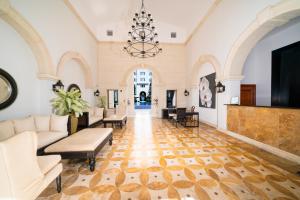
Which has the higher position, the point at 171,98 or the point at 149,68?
the point at 149,68

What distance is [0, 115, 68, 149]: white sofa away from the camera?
2.95m

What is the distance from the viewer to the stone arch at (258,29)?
318cm

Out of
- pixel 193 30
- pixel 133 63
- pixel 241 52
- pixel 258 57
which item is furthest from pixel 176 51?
pixel 241 52

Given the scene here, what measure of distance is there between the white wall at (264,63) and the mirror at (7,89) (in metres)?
9.34

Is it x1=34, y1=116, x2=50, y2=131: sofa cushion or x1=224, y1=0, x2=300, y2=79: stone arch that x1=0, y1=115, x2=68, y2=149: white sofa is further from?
x1=224, y1=0, x2=300, y2=79: stone arch

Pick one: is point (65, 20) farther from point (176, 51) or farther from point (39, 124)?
point (176, 51)

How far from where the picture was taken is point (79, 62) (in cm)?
714

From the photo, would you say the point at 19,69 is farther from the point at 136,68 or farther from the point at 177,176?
the point at 136,68

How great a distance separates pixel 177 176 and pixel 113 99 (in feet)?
27.8

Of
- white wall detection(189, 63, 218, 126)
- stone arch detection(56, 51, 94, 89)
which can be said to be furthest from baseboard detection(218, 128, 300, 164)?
stone arch detection(56, 51, 94, 89)

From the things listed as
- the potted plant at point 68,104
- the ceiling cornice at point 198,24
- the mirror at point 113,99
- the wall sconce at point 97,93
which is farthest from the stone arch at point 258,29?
the wall sconce at point 97,93

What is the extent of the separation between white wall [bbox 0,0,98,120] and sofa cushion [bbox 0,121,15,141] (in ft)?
2.41

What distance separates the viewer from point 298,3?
2.94 meters

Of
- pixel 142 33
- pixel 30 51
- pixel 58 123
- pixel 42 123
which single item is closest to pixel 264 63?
pixel 142 33
